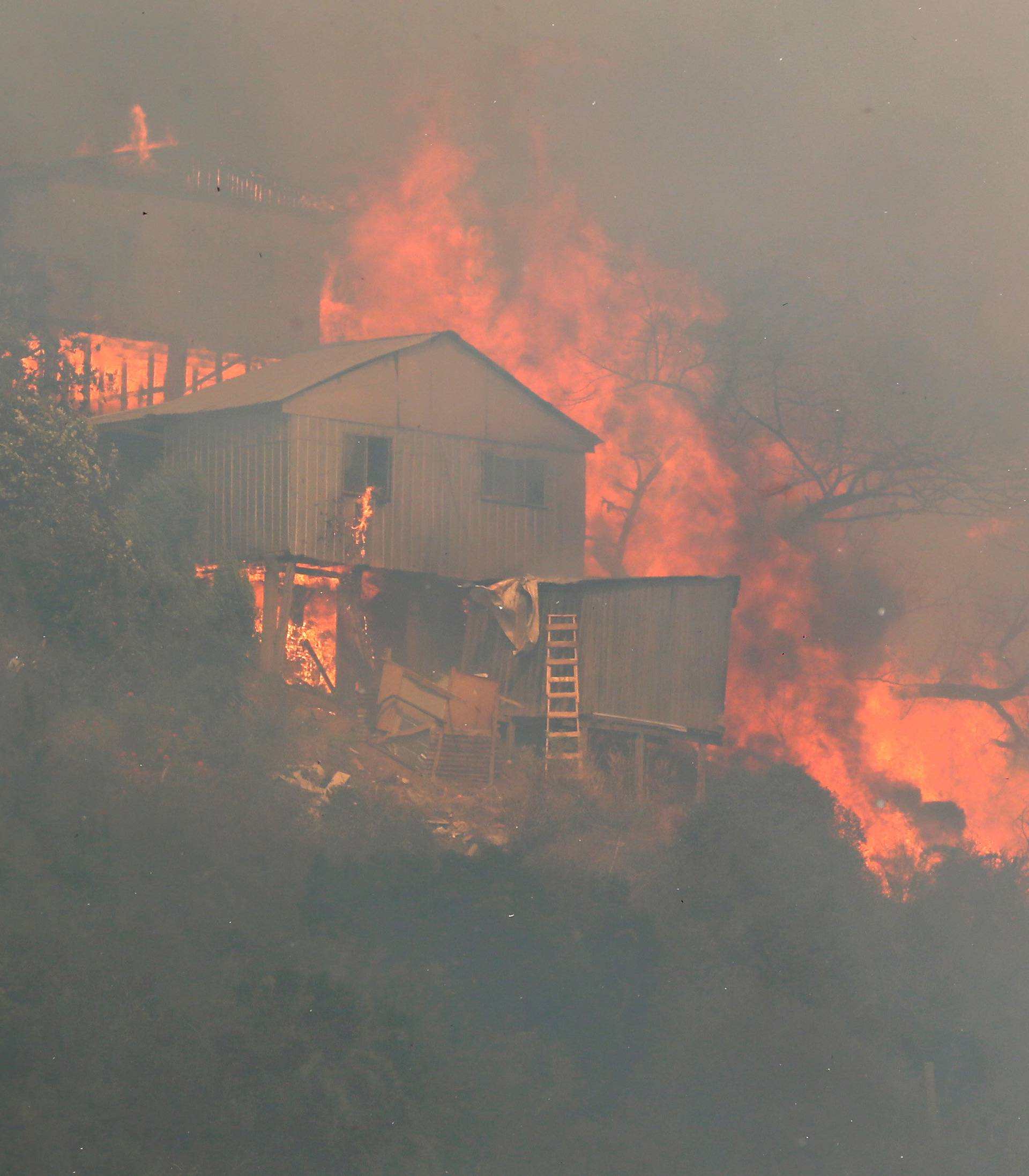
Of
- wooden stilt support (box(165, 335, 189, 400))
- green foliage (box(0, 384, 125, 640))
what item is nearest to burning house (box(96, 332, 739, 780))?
green foliage (box(0, 384, 125, 640))

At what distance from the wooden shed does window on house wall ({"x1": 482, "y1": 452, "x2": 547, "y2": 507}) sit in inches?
1.3

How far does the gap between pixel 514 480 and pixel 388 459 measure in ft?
12.0

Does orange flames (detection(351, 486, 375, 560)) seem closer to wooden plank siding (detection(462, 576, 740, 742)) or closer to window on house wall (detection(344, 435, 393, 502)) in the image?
window on house wall (detection(344, 435, 393, 502))

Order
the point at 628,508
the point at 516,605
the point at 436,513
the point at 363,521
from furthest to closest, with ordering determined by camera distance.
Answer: the point at 628,508 < the point at 436,513 < the point at 363,521 < the point at 516,605

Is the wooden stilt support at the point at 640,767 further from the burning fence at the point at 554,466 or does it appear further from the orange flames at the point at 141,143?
the orange flames at the point at 141,143

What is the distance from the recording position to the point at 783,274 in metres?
39.9

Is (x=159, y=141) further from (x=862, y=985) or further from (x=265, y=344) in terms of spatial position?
(x=862, y=985)

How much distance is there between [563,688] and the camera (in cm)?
2469

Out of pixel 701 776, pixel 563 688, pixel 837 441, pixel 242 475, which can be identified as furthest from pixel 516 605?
pixel 837 441

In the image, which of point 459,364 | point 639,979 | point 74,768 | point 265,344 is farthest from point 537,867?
point 265,344

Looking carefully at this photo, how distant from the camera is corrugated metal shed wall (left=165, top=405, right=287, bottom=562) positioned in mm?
24500

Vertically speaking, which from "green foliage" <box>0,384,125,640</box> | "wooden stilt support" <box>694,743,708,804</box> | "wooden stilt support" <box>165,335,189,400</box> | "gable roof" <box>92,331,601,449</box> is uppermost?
"wooden stilt support" <box>165,335,189,400</box>

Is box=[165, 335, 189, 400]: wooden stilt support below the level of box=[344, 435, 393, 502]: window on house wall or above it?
above

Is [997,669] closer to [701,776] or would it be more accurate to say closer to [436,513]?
[701,776]
